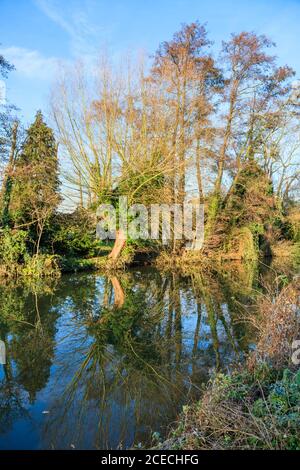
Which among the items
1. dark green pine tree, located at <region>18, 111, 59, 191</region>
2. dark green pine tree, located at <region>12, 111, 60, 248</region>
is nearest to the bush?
dark green pine tree, located at <region>12, 111, 60, 248</region>

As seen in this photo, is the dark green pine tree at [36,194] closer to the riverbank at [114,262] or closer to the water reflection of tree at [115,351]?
the riverbank at [114,262]

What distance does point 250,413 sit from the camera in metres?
3.03

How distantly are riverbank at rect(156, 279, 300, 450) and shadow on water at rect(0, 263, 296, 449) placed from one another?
55 centimetres

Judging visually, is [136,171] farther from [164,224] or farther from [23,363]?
[23,363]

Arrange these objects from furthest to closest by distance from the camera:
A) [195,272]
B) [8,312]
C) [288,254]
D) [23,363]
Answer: [288,254]
[195,272]
[8,312]
[23,363]

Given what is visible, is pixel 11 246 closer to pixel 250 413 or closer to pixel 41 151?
pixel 41 151

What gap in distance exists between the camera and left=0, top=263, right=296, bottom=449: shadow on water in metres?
3.69

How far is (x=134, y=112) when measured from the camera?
603 inches

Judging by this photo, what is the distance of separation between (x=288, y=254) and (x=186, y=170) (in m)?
10.8

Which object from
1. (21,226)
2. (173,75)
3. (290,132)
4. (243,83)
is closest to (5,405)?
(21,226)

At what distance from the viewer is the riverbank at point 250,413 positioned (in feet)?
9.55

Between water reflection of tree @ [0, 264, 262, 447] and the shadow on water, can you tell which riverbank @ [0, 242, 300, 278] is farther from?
water reflection of tree @ [0, 264, 262, 447]

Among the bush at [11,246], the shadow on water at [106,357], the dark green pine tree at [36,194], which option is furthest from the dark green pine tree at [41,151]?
the shadow on water at [106,357]

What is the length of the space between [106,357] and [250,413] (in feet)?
9.99
